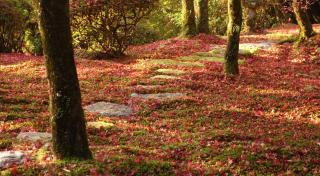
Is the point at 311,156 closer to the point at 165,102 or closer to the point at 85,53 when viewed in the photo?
the point at 165,102

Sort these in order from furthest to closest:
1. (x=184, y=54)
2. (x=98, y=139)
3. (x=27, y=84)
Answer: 1. (x=184, y=54)
2. (x=27, y=84)
3. (x=98, y=139)

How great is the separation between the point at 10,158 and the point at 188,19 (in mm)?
21787

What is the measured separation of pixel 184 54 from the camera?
75.3 feet

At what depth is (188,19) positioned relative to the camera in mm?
28625

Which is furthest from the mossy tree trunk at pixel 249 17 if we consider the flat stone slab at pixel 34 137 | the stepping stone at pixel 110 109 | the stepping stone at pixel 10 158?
the stepping stone at pixel 10 158

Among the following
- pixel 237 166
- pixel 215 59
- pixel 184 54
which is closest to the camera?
pixel 237 166

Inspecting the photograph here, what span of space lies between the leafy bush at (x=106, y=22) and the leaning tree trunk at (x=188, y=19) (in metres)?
6.64

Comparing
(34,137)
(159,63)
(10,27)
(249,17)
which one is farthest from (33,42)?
(34,137)

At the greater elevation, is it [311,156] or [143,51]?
[143,51]

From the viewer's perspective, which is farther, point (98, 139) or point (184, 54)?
point (184, 54)

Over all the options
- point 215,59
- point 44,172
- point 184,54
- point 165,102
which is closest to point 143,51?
point 184,54

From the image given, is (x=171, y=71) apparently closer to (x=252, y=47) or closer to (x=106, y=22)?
(x=106, y=22)

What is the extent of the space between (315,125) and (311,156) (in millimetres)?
2679

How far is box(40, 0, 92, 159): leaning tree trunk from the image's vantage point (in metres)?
6.82
